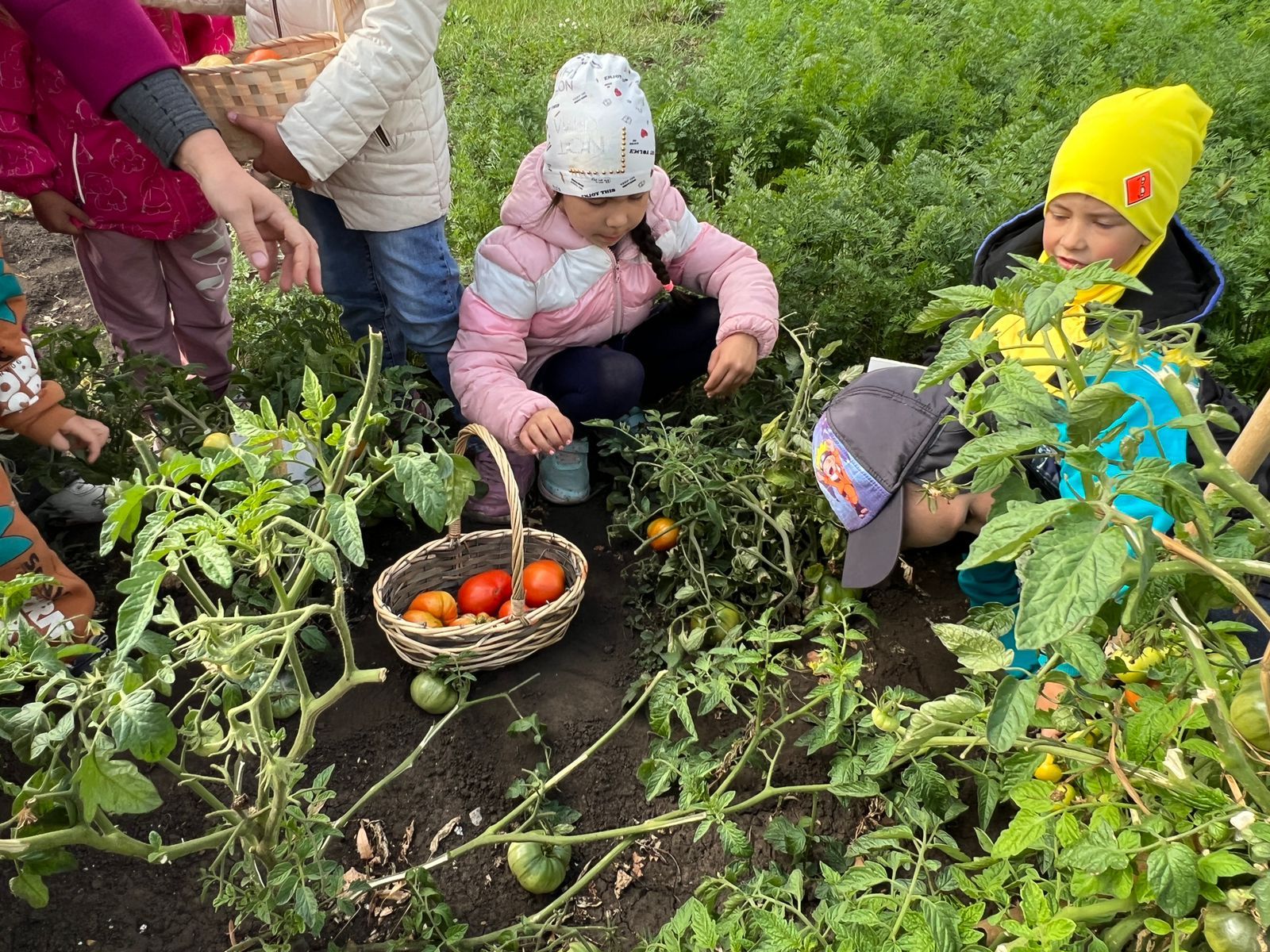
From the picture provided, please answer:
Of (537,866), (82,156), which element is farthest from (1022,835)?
(82,156)

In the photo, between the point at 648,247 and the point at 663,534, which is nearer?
the point at 663,534

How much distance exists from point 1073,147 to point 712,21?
444 centimetres

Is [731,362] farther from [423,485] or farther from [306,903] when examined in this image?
[306,903]

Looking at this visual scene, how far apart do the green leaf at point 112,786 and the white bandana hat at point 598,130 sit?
5.27 ft

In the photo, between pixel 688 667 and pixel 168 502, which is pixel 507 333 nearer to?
pixel 688 667

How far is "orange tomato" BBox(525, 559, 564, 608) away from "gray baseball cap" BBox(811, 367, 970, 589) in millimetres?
639

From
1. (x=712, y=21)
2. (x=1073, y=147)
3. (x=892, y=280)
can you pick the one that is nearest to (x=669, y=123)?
(x=892, y=280)

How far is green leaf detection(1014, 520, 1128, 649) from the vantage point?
701 millimetres

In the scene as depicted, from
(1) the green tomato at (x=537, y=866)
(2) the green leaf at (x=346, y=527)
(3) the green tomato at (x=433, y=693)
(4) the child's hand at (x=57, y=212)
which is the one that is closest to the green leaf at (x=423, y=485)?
(2) the green leaf at (x=346, y=527)

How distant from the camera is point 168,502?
3.37 ft

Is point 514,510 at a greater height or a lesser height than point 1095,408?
lesser

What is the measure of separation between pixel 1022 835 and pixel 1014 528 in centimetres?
47

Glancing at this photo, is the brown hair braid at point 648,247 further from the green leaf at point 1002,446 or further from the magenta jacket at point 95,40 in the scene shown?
the green leaf at point 1002,446

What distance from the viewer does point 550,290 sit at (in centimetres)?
237
